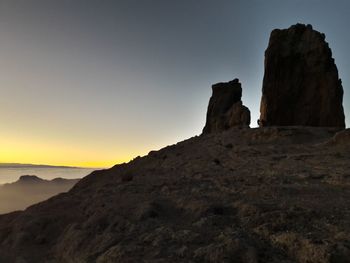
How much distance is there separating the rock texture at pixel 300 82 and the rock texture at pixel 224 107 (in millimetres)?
5948

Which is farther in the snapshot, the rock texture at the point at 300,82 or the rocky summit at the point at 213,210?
the rock texture at the point at 300,82

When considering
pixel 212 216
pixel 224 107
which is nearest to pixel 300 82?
pixel 224 107

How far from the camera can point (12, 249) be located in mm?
20266

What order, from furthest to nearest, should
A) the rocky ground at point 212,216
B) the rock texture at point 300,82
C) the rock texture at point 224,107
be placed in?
the rock texture at point 224,107
the rock texture at point 300,82
the rocky ground at point 212,216

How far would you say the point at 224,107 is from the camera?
65.9m

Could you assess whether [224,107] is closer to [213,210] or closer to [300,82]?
[300,82]

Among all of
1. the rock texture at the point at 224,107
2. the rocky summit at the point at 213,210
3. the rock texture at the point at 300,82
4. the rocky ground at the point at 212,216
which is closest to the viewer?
the rocky ground at the point at 212,216

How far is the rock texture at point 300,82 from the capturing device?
4766 cm

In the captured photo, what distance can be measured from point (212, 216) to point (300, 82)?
3736cm

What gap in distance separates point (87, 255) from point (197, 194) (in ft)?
21.5

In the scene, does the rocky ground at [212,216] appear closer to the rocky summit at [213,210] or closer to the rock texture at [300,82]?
the rocky summit at [213,210]

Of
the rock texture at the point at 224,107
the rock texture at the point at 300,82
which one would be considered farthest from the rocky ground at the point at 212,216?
the rock texture at the point at 224,107

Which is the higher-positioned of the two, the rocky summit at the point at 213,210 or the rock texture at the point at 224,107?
the rock texture at the point at 224,107

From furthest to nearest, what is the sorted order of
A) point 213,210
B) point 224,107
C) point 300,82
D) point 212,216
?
point 224,107, point 300,82, point 213,210, point 212,216
